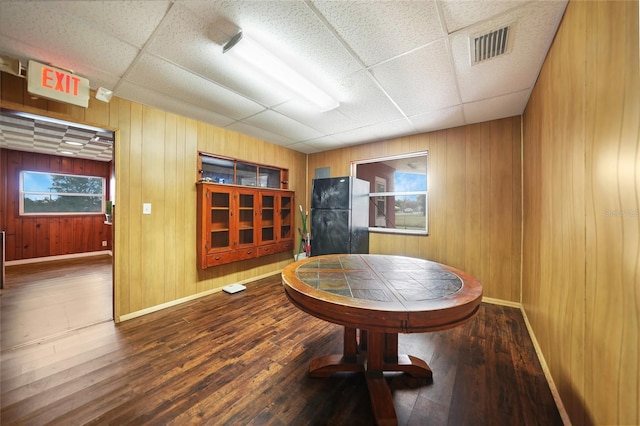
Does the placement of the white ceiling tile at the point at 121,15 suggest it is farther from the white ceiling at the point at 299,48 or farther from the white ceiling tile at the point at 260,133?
the white ceiling tile at the point at 260,133

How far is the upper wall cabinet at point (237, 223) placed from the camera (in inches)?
122

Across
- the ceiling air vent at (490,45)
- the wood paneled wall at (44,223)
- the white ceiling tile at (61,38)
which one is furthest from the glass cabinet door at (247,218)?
the wood paneled wall at (44,223)

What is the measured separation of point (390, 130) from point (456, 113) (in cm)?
90

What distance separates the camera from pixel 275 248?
4.09 meters

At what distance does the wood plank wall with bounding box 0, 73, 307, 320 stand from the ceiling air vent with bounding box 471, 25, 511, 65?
3203mm

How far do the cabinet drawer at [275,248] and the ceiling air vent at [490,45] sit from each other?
A: 11.8ft

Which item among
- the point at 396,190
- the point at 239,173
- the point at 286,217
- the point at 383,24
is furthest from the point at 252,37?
the point at 286,217

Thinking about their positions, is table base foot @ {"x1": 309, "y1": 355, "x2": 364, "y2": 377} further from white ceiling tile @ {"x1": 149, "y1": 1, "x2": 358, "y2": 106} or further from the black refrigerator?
white ceiling tile @ {"x1": 149, "y1": 1, "x2": 358, "y2": 106}

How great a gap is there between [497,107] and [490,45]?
1.25 meters

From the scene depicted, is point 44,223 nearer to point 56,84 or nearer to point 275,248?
point 56,84

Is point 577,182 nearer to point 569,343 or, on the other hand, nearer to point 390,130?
point 569,343

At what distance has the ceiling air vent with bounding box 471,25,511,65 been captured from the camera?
1.56 metres

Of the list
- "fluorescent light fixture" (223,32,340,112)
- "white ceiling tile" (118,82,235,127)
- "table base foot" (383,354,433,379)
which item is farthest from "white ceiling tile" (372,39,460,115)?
"table base foot" (383,354,433,379)

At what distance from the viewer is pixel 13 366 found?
5.60 feet
